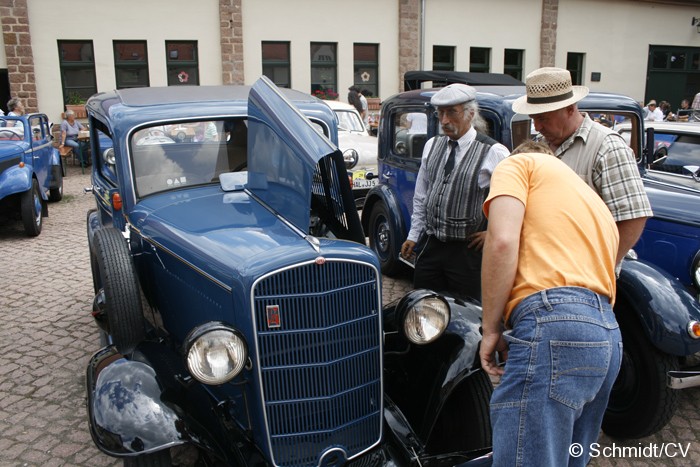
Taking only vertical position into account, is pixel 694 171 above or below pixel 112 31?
below

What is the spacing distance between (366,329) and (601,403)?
0.94 metres

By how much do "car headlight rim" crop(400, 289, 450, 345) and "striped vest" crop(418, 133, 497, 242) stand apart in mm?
797

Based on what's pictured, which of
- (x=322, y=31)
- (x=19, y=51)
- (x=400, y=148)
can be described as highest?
(x=322, y=31)

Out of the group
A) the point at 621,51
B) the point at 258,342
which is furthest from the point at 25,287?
the point at 621,51

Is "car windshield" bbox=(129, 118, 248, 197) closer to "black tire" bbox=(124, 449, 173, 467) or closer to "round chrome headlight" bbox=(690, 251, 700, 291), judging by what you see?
"black tire" bbox=(124, 449, 173, 467)

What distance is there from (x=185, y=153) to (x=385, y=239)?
9.26ft

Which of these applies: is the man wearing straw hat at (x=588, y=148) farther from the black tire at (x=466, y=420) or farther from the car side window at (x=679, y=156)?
the car side window at (x=679, y=156)

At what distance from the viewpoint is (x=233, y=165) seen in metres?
3.52

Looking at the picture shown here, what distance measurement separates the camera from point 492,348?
1.97 m

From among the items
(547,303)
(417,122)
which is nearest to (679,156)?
(417,122)

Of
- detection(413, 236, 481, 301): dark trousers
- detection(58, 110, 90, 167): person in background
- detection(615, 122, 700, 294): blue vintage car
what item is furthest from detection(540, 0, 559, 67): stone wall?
detection(413, 236, 481, 301): dark trousers

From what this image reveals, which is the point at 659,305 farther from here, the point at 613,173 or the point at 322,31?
the point at 322,31

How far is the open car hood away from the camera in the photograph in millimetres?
2564

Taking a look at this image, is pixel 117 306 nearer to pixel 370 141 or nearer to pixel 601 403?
pixel 601 403
